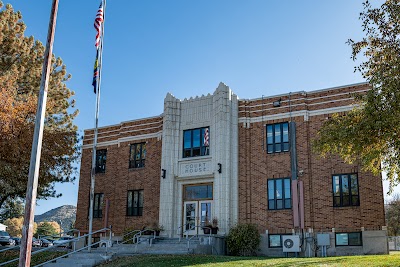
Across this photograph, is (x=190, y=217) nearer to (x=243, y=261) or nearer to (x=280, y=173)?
(x=280, y=173)

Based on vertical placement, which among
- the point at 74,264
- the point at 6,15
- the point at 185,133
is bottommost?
the point at 74,264

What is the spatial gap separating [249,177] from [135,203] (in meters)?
8.44

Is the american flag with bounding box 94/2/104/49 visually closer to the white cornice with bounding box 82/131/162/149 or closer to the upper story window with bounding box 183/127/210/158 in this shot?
the upper story window with bounding box 183/127/210/158

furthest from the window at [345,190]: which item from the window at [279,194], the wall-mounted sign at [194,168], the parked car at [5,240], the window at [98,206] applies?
the parked car at [5,240]

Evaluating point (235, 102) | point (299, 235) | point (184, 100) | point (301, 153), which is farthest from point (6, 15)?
point (299, 235)

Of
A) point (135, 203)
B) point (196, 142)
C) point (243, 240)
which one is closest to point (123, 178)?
point (135, 203)

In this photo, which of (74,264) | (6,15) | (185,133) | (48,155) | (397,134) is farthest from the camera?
(6,15)

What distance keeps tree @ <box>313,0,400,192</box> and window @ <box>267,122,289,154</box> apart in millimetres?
7470

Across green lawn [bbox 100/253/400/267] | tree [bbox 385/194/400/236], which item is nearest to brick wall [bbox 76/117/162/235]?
green lawn [bbox 100/253/400/267]

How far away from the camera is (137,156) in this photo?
32.4 meters

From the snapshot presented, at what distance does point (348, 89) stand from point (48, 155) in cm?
1744

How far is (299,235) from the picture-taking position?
82.8 ft

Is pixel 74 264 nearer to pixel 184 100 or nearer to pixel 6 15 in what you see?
pixel 184 100

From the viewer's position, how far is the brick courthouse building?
985 inches
